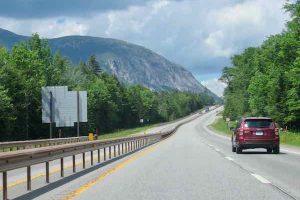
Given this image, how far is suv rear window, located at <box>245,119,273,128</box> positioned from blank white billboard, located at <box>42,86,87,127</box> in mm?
36448

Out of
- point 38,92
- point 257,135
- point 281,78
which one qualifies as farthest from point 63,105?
point 257,135

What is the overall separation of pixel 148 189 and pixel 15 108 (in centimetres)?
6474

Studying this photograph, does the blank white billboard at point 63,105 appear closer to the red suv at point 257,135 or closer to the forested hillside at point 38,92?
the forested hillside at point 38,92

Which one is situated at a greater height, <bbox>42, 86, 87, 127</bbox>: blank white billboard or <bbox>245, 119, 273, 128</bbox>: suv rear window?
<bbox>42, 86, 87, 127</bbox>: blank white billboard

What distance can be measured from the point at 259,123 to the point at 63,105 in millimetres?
37152

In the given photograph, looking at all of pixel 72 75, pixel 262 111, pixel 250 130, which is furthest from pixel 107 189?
pixel 72 75

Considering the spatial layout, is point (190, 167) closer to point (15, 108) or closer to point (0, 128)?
point (0, 128)

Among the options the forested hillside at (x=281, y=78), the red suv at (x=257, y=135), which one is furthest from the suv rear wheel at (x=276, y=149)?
the forested hillside at (x=281, y=78)

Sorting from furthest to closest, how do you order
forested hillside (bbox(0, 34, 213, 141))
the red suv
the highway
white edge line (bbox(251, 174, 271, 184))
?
forested hillside (bbox(0, 34, 213, 141)), the red suv, white edge line (bbox(251, 174, 271, 184)), the highway

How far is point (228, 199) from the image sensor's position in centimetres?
1103

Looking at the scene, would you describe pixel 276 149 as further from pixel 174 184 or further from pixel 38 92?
pixel 38 92

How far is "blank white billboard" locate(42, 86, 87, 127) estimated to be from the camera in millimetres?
62978

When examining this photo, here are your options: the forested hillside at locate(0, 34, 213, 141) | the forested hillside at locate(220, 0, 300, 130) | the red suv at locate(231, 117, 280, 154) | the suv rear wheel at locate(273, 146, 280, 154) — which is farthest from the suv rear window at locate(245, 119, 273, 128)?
the forested hillside at locate(0, 34, 213, 141)

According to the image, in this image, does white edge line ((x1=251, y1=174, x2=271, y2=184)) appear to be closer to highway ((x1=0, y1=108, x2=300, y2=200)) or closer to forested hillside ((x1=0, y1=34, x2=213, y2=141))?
highway ((x1=0, y1=108, x2=300, y2=200))
